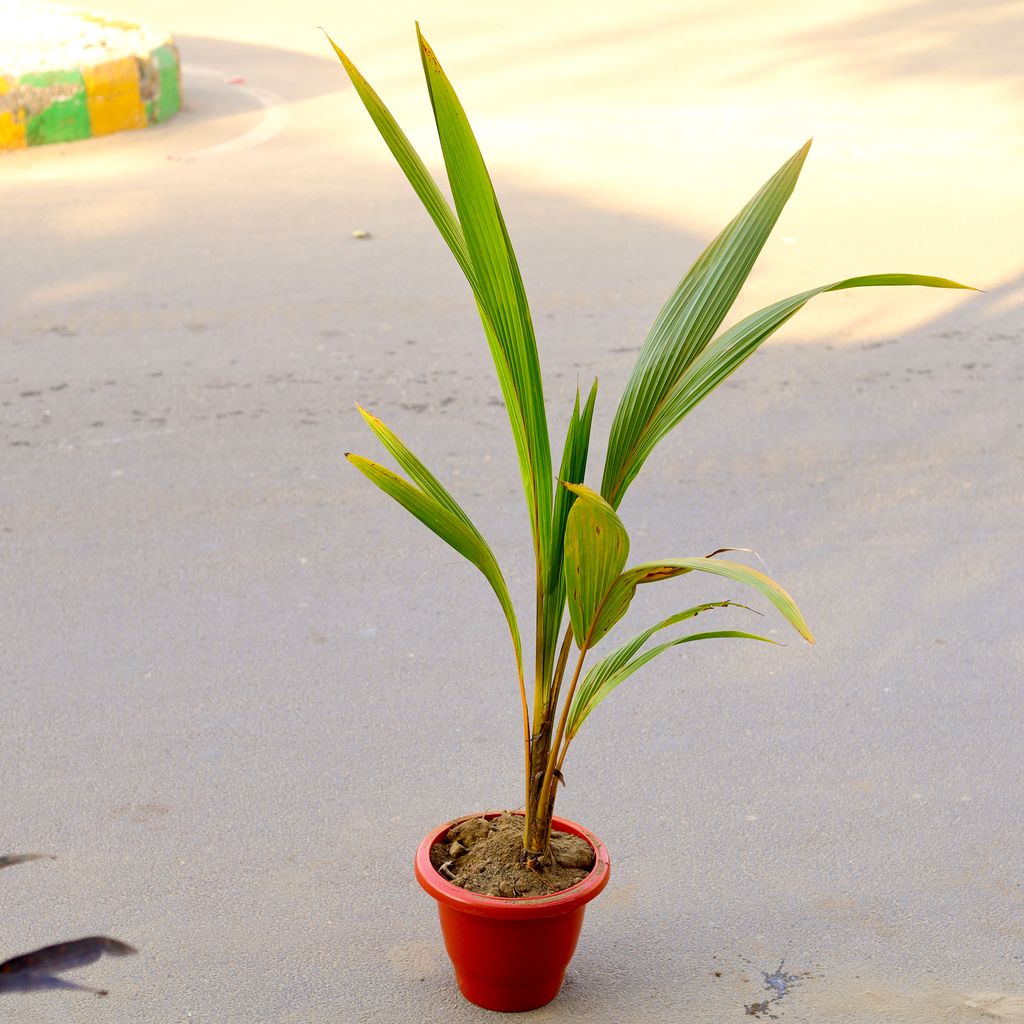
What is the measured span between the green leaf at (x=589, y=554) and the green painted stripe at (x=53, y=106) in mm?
6993

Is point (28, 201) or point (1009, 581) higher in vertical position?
point (28, 201)

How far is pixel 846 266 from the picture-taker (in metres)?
6.05

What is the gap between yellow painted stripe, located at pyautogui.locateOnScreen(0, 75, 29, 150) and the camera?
25.4 feet

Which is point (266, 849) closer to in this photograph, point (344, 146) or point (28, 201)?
point (28, 201)

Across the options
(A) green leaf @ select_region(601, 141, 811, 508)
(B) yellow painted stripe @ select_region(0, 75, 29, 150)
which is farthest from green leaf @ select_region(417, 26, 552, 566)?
(B) yellow painted stripe @ select_region(0, 75, 29, 150)

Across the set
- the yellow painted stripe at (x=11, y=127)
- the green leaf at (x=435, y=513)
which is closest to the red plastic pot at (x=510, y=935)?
the green leaf at (x=435, y=513)

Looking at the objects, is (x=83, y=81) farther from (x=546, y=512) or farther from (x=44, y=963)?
(x=44, y=963)

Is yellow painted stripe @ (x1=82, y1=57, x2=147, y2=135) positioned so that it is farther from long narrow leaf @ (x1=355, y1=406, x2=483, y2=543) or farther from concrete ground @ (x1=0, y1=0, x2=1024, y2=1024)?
long narrow leaf @ (x1=355, y1=406, x2=483, y2=543)

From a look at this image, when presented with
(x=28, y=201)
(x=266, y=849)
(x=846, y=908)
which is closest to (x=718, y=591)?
(x=846, y=908)

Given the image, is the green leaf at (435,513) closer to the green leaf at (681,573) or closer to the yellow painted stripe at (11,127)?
the green leaf at (681,573)

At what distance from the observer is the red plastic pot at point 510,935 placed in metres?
2.04

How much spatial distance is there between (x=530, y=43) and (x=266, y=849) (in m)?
10.0

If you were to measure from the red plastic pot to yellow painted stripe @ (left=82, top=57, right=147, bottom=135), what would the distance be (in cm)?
699

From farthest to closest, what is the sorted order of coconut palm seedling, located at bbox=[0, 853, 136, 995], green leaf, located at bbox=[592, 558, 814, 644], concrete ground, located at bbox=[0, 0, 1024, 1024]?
concrete ground, located at bbox=[0, 0, 1024, 1024]
green leaf, located at bbox=[592, 558, 814, 644]
coconut palm seedling, located at bbox=[0, 853, 136, 995]
